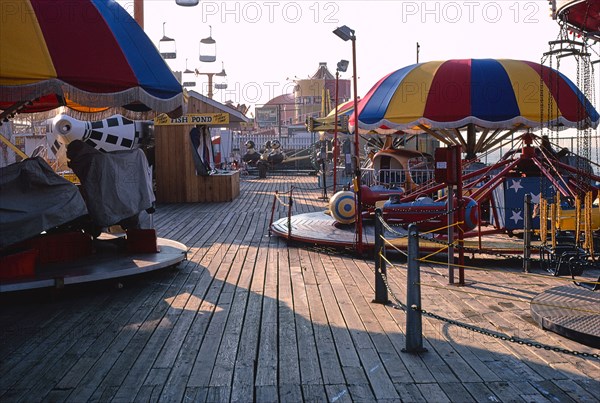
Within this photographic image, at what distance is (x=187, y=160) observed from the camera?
68.6 feet

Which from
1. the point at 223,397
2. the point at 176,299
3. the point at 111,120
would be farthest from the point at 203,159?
the point at 223,397

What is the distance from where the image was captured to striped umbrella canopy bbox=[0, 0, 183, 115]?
6.96 meters

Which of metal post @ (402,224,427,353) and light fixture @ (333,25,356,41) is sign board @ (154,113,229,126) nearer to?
light fixture @ (333,25,356,41)

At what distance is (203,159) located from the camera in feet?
72.2

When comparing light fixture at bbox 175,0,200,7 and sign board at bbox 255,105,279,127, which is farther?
sign board at bbox 255,105,279,127

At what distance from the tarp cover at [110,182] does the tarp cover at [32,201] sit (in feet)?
1.90

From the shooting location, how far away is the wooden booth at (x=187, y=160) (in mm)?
20844

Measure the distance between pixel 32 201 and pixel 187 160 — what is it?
13209mm

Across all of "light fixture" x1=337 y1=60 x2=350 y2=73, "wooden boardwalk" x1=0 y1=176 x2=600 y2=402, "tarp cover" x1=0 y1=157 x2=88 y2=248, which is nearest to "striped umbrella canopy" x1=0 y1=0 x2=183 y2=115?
"tarp cover" x1=0 y1=157 x2=88 y2=248

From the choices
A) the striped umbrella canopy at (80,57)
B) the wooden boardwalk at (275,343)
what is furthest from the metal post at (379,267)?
the striped umbrella canopy at (80,57)

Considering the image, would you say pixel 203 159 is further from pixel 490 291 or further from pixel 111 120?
pixel 490 291

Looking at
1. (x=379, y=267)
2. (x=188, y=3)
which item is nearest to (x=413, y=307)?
(x=379, y=267)

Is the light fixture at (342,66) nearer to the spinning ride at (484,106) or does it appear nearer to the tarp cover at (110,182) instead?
the spinning ride at (484,106)

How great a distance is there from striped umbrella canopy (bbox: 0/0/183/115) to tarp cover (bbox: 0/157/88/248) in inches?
32.8
